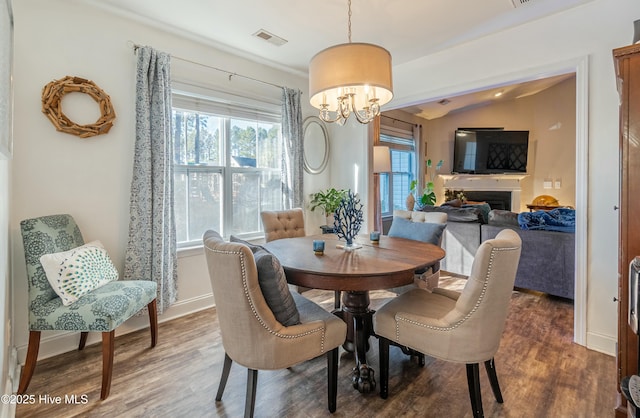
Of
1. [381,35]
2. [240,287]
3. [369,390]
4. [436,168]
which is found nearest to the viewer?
[240,287]

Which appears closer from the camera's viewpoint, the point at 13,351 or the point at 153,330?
the point at 13,351

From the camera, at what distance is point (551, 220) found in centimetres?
331

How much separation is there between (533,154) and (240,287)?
7.35 m

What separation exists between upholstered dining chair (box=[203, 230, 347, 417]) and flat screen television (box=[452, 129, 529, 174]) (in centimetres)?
639

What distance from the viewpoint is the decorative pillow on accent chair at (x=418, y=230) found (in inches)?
102

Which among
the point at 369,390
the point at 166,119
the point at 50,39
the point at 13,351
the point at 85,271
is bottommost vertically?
the point at 369,390

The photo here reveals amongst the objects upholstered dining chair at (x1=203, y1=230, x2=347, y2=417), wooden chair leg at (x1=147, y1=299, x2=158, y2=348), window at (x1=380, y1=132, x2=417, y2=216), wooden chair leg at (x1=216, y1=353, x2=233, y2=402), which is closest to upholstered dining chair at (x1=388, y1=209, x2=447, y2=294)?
upholstered dining chair at (x1=203, y1=230, x2=347, y2=417)

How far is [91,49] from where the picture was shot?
96.7 inches

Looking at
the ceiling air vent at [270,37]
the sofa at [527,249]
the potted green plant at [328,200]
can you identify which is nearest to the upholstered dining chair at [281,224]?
the potted green plant at [328,200]

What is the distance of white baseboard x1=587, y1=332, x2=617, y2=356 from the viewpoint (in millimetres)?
2283

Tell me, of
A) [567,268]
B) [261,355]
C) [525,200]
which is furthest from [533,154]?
[261,355]

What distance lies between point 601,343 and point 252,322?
2.67m

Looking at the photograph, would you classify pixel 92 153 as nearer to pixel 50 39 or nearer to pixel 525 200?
pixel 50 39

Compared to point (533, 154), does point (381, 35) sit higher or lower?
higher
